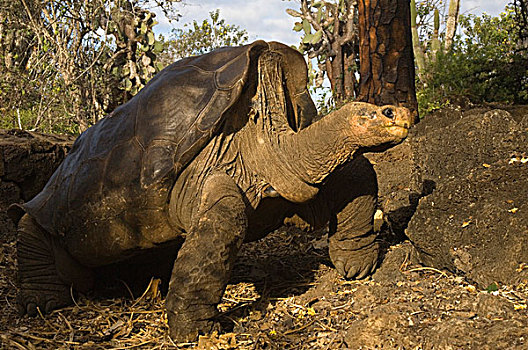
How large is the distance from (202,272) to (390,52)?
407 centimetres

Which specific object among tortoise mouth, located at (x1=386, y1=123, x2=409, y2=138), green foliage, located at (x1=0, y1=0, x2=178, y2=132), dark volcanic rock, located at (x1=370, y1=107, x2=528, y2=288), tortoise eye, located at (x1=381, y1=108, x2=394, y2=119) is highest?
green foliage, located at (x1=0, y1=0, x2=178, y2=132)

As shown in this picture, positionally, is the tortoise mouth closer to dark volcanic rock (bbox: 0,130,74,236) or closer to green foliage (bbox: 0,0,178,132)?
dark volcanic rock (bbox: 0,130,74,236)

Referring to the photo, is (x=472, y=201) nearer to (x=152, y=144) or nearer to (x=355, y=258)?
(x=355, y=258)

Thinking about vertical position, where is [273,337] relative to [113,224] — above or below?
below

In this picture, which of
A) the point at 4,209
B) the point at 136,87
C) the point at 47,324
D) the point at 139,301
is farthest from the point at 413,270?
the point at 136,87

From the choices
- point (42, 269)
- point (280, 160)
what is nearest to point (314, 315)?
point (280, 160)

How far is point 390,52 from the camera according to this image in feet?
18.8

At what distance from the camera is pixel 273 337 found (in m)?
2.69

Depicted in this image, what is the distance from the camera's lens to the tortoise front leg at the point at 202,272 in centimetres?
254

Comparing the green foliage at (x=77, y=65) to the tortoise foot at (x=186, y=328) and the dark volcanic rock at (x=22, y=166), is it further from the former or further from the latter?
the tortoise foot at (x=186, y=328)

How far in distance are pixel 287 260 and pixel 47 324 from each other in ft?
6.26

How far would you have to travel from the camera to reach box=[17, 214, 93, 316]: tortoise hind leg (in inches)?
136

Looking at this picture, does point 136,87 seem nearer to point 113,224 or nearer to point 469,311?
point 113,224

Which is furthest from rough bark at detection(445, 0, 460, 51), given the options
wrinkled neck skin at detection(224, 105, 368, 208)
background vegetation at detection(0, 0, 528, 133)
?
wrinkled neck skin at detection(224, 105, 368, 208)
